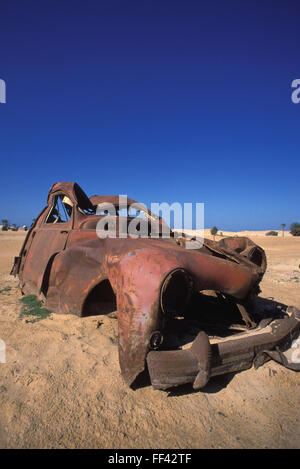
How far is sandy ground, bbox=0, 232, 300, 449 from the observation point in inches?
58.6

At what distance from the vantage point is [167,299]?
217cm

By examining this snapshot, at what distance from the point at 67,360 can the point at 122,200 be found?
310cm

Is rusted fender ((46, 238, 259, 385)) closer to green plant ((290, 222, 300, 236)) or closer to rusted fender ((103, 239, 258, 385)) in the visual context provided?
rusted fender ((103, 239, 258, 385))

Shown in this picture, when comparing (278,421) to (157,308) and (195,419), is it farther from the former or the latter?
(157,308)

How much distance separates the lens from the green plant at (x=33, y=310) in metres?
3.37

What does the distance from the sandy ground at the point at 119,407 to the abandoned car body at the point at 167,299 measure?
189 millimetres

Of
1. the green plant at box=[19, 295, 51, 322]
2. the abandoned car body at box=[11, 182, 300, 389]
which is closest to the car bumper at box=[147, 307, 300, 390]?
the abandoned car body at box=[11, 182, 300, 389]

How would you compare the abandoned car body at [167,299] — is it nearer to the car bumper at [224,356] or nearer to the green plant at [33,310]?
the car bumper at [224,356]

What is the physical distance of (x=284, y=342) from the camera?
2299 mm

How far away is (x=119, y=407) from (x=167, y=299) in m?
0.88

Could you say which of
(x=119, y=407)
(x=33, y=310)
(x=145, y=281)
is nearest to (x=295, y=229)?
(x=33, y=310)

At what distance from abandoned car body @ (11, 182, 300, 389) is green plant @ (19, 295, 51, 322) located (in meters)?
0.28

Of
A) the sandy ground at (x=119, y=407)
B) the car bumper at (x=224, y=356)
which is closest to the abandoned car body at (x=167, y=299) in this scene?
the car bumper at (x=224, y=356)
